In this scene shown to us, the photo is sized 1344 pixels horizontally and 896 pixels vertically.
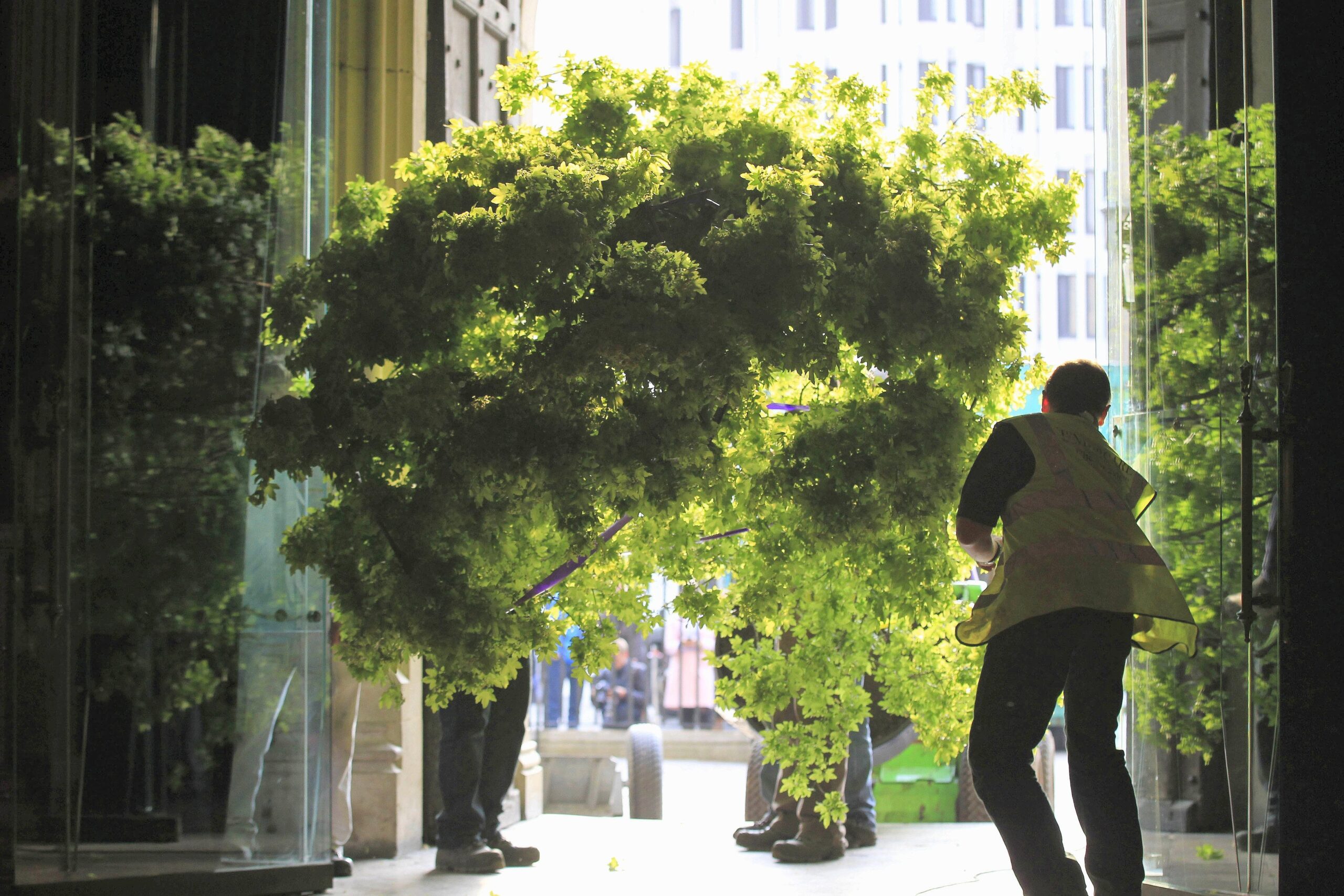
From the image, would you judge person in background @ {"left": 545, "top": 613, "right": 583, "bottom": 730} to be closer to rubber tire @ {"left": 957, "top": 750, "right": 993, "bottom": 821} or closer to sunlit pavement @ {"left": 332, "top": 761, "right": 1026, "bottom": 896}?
sunlit pavement @ {"left": 332, "top": 761, "right": 1026, "bottom": 896}

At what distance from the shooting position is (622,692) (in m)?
16.7

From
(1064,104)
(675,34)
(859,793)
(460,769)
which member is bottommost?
(859,793)

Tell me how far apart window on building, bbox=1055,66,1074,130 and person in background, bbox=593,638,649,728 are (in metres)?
15.1

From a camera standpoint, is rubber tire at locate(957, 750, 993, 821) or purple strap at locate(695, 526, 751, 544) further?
rubber tire at locate(957, 750, 993, 821)

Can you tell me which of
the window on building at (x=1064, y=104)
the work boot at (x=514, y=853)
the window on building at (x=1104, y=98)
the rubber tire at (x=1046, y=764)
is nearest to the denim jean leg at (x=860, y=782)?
the work boot at (x=514, y=853)

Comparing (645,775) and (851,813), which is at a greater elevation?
(851,813)

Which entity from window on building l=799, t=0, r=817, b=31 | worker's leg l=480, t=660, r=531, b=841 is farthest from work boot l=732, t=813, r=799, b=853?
window on building l=799, t=0, r=817, b=31

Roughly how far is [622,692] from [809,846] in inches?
412

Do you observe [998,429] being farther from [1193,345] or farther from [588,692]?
[588,692]

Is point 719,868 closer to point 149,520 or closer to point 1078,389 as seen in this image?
point 149,520

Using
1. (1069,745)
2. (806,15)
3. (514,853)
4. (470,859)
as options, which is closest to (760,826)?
(514,853)

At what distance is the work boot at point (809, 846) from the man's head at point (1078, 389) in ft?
9.55

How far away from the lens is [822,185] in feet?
14.4

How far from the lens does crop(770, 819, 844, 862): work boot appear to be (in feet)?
20.9
